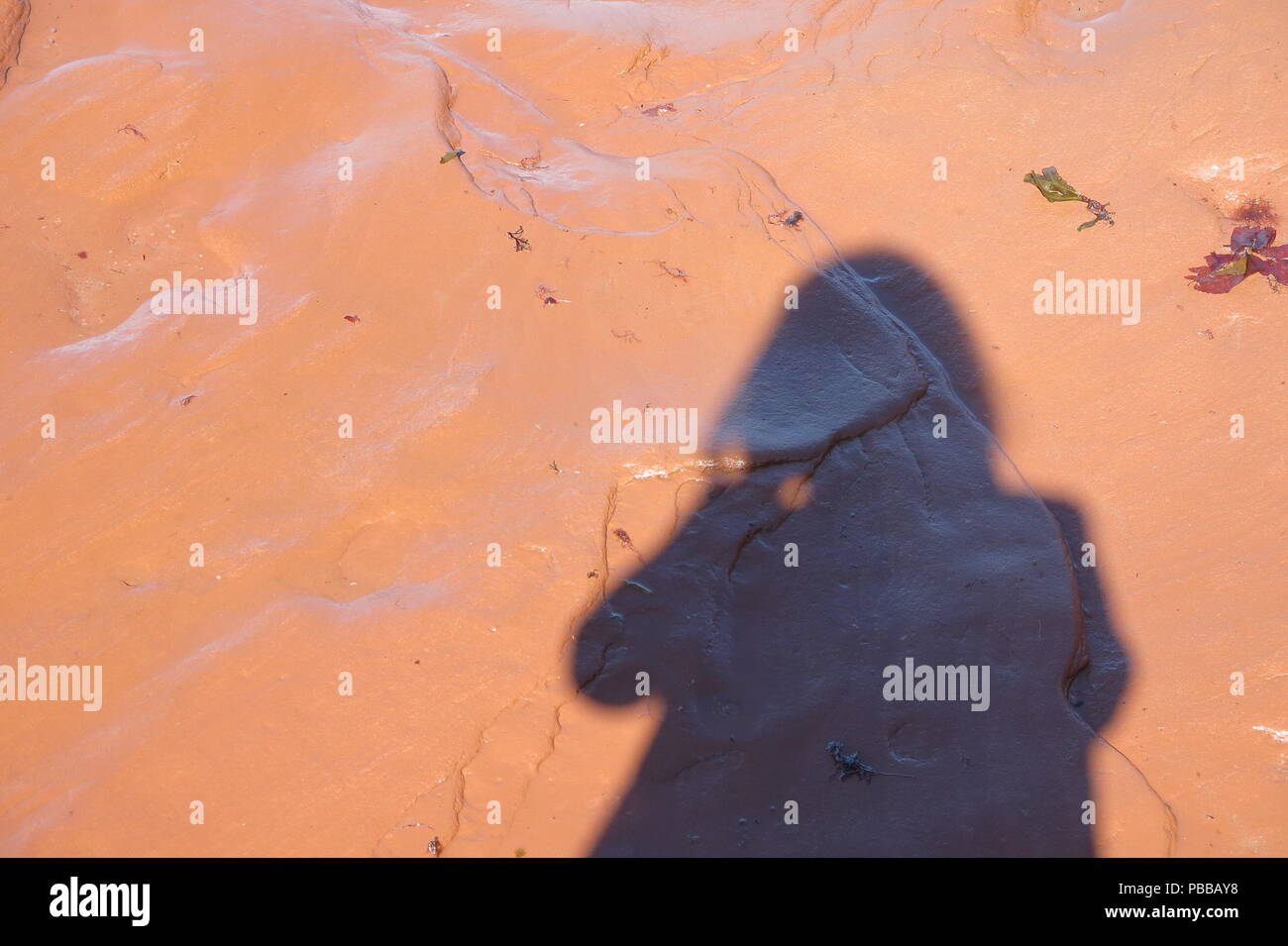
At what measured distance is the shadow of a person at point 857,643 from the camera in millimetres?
2971

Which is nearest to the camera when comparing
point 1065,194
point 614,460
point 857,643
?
point 857,643

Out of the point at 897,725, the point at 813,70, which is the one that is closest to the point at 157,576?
the point at 897,725

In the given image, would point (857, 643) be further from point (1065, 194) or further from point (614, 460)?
point (1065, 194)

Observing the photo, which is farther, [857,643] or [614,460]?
[614,460]

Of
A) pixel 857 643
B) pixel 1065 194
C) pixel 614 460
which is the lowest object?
pixel 857 643

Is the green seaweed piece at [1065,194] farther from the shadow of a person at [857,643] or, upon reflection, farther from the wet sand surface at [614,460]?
the shadow of a person at [857,643]

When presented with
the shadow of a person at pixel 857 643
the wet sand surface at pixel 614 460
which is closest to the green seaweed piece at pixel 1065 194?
the wet sand surface at pixel 614 460

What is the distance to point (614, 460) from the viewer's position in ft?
11.9

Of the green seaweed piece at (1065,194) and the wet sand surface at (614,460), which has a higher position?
the green seaweed piece at (1065,194)

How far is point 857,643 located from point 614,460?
1149 millimetres

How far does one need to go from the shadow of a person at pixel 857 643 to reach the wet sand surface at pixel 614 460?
0.02 m

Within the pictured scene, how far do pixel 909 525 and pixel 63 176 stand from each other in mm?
4603

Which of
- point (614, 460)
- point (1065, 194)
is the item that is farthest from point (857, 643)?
point (1065, 194)

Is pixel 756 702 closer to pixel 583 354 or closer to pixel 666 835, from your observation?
pixel 666 835
